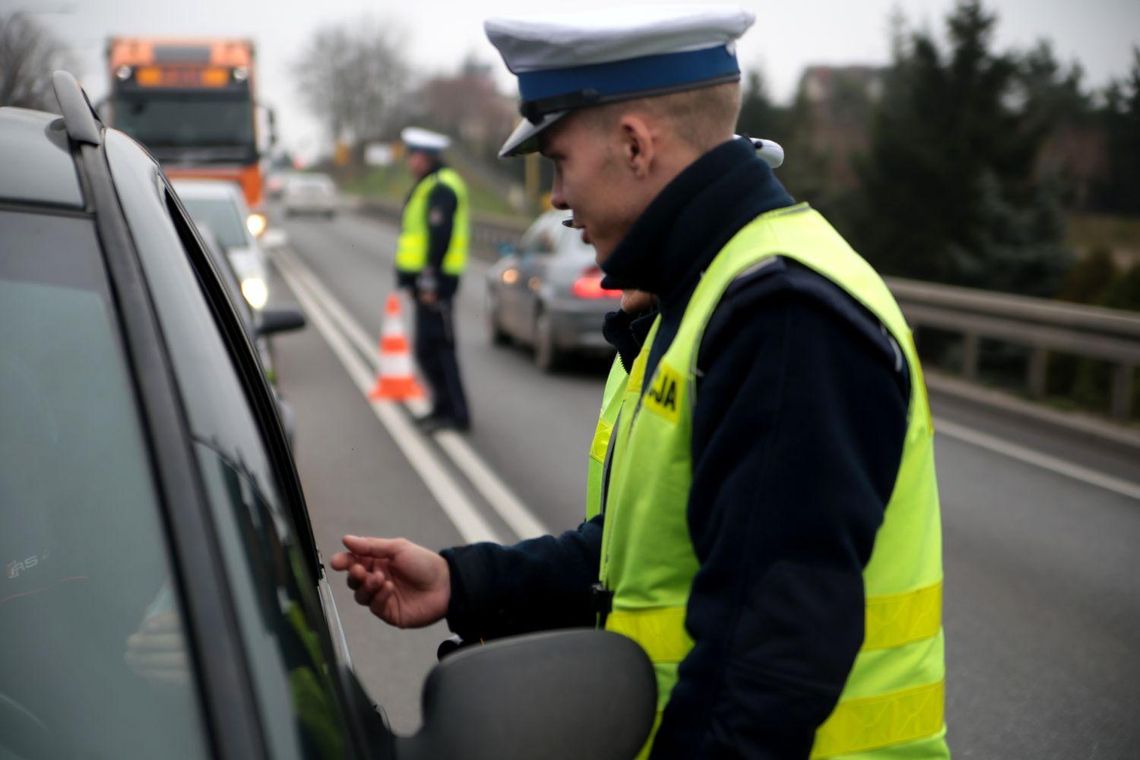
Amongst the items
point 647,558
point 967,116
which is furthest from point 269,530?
point 967,116

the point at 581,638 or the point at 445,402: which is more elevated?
the point at 581,638

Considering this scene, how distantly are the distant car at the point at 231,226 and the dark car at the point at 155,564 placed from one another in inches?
410

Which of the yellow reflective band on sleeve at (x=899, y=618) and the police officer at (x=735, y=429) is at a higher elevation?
the police officer at (x=735, y=429)

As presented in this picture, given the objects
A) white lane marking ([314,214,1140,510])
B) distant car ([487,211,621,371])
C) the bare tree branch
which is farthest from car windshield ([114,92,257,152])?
the bare tree branch

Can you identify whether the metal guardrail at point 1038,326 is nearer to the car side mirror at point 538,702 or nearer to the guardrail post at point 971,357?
the guardrail post at point 971,357

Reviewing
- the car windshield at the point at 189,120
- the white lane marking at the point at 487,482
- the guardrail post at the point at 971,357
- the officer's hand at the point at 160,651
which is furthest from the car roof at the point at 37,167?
the car windshield at the point at 189,120

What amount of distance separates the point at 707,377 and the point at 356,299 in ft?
70.0

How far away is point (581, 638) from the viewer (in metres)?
1.59

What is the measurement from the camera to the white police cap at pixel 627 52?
1755 mm

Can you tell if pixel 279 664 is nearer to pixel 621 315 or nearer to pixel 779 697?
pixel 779 697

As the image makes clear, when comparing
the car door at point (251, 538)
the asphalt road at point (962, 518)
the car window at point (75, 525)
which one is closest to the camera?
the car door at point (251, 538)

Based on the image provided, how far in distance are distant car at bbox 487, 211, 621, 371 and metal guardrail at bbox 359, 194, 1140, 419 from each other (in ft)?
10.3

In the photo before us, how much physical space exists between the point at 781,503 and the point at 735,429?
0.32 feet

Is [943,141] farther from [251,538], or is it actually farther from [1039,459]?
[251,538]
